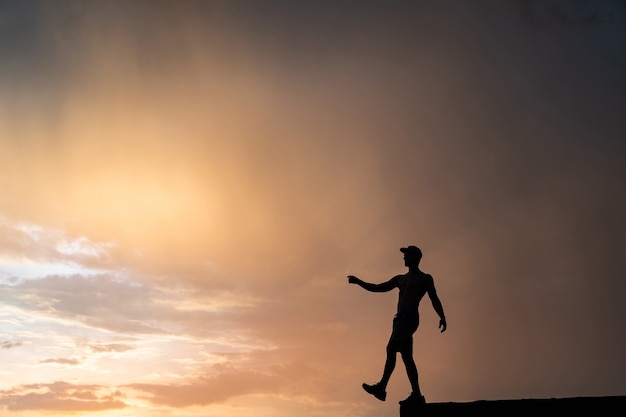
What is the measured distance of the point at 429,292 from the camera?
15.3 m

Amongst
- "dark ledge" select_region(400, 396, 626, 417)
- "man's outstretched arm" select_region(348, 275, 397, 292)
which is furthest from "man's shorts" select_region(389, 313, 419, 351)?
"dark ledge" select_region(400, 396, 626, 417)

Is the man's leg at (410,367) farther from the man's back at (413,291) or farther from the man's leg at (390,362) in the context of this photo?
the man's back at (413,291)

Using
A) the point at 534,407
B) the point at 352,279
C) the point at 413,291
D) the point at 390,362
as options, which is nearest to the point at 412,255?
the point at 413,291

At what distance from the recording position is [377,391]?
14.9 metres

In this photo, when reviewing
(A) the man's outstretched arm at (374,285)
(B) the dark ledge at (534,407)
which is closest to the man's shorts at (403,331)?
(A) the man's outstretched arm at (374,285)

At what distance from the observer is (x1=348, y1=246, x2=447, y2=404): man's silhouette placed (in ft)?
49.0

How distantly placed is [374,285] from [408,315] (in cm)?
121

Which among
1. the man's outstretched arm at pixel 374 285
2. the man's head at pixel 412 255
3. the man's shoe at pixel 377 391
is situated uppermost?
the man's head at pixel 412 255

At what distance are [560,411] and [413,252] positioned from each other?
4.74m

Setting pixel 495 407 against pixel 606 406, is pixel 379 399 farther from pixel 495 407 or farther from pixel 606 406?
pixel 606 406

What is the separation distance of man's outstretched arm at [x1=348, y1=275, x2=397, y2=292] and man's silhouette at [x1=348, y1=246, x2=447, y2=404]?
0.40 feet

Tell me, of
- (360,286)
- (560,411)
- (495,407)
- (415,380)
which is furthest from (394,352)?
(560,411)

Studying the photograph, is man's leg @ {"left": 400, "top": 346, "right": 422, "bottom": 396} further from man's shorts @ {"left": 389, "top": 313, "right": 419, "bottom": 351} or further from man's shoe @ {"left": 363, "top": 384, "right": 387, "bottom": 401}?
man's shoe @ {"left": 363, "top": 384, "right": 387, "bottom": 401}

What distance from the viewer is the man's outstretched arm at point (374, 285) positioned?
15.9m
